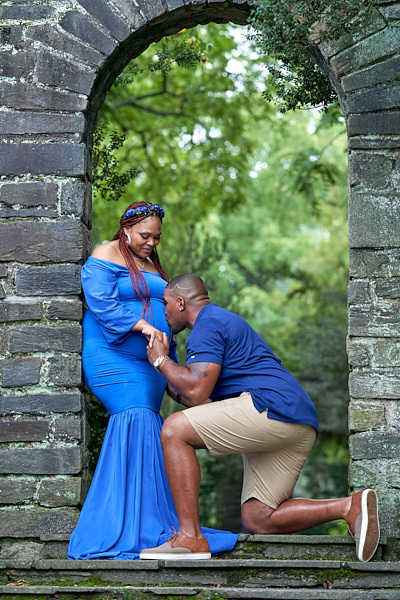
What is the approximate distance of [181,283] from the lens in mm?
4039

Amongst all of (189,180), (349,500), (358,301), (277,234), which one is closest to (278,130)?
(189,180)

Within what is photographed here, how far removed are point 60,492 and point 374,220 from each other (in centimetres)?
219

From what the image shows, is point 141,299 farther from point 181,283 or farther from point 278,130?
point 278,130

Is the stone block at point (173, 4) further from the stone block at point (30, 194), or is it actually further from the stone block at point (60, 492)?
the stone block at point (60, 492)

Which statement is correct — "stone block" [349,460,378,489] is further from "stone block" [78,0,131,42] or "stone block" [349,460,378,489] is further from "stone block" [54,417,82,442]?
"stone block" [78,0,131,42]

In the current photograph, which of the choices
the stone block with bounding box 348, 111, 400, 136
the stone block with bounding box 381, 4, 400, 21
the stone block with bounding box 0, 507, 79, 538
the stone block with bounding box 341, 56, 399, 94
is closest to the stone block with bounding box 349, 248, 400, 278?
the stone block with bounding box 348, 111, 400, 136

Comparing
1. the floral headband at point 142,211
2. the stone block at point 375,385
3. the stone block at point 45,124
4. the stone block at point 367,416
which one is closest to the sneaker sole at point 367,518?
the stone block at point 367,416

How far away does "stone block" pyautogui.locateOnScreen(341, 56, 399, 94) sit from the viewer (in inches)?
163

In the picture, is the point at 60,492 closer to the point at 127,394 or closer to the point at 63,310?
the point at 127,394

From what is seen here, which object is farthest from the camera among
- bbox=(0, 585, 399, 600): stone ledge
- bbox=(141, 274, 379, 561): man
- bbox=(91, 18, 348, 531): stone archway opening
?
bbox=(91, 18, 348, 531): stone archway opening

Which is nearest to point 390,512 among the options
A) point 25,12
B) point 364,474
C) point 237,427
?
point 364,474

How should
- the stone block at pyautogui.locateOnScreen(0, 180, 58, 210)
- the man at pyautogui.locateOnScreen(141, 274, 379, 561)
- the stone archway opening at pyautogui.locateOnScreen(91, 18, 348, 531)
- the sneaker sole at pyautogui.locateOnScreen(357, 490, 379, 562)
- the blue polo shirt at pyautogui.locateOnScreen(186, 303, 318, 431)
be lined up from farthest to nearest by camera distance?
the stone archway opening at pyautogui.locateOnScreen(91, 18, 348, 531) < the stone block at pyautogui.locateOnScreen(0, 180, 58, 210) < the blue polo shirt at pyautogui.locateOnScreen(186, 303, 318, 431) < the man at pyautogui.locateOnScreen(141, 274, 379, 561) < the sneaker sole at pyautogui.locateOnScreen(357, 490, 379, 562)

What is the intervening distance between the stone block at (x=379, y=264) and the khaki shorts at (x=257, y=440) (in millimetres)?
868

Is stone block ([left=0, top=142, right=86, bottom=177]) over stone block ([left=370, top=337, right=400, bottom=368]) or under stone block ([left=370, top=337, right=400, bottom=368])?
over
